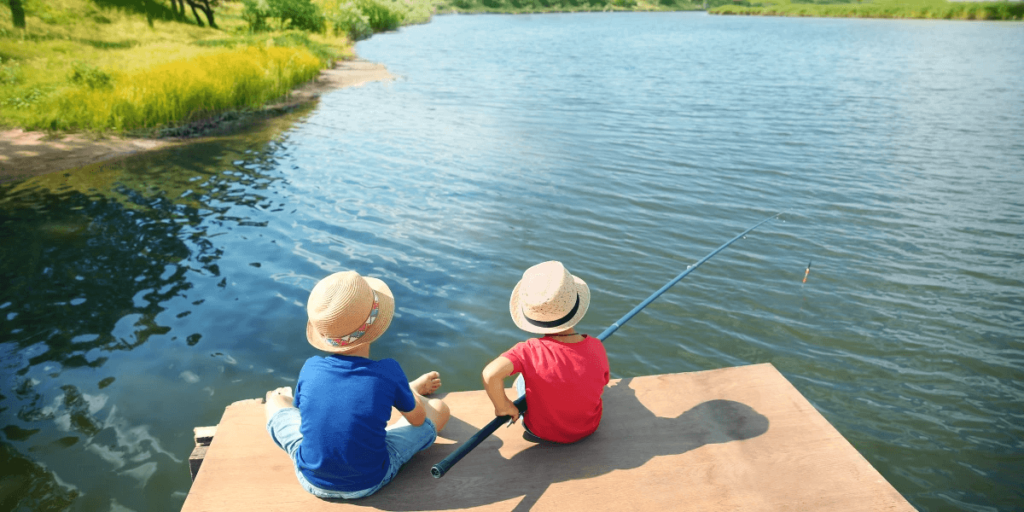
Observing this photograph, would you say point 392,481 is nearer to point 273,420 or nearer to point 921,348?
point 273,420

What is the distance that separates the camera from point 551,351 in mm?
2973

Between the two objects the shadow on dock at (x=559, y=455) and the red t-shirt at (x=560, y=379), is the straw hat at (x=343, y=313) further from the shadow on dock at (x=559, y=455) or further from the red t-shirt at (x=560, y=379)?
the shadow on dock at (x=559, y=455)

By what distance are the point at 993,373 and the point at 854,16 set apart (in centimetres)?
7776

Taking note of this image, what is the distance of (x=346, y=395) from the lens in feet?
8.66

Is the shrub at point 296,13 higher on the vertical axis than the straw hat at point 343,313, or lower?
higher

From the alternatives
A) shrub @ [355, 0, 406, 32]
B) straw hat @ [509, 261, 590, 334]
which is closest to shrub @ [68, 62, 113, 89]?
straw hat @ [509, 261, 590, 334]

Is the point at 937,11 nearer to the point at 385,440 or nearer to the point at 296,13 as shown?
the point at 296,13

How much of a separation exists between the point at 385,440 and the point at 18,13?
75.2ft

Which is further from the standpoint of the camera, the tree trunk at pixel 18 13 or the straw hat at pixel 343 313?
the tree trunk at pixel 18 13

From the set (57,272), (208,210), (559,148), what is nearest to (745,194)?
(559,148)

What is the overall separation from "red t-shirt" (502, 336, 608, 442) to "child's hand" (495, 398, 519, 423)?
0.40 ft

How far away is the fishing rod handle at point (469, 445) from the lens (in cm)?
268

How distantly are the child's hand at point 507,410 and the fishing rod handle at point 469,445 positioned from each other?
0.07ft

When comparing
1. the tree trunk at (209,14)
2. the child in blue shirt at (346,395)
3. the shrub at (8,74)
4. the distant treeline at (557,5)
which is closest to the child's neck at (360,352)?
the child in blue shirt at (346,395)
